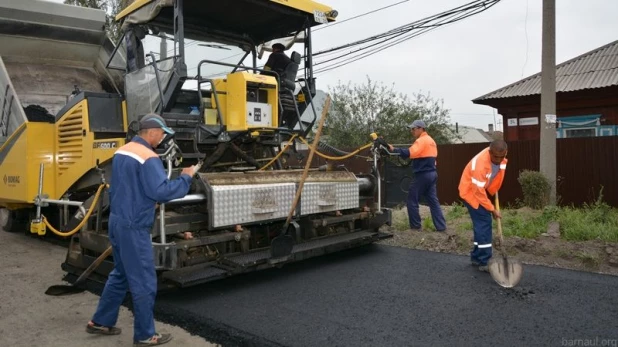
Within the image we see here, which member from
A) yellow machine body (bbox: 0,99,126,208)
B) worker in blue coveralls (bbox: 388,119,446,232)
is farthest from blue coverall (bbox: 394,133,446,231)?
yellow machine body (bbox: 0,99,126,208)

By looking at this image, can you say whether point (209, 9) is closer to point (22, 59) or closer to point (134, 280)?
point (134, 280)

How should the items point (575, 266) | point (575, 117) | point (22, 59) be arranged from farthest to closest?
point (575, 117) < point (22, 59) < point (575, 266)

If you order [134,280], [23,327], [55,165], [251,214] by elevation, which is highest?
[55,165]

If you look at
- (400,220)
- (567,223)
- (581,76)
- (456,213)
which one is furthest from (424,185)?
(581,76)

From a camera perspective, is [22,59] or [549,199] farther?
[549,199]

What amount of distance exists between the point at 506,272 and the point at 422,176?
8.44ft

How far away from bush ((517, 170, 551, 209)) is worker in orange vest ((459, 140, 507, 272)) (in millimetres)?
3365

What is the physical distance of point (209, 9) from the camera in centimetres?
541

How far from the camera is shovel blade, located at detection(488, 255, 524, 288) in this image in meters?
4.41

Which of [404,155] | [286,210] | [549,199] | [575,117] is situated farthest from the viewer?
[575,117]

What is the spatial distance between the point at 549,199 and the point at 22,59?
8338 mm

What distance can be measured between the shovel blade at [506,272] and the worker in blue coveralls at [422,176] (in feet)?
7.44

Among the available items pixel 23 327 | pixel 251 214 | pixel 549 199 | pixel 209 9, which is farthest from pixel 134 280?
pixel 549 199

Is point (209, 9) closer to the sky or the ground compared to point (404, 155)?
closer to the sky
